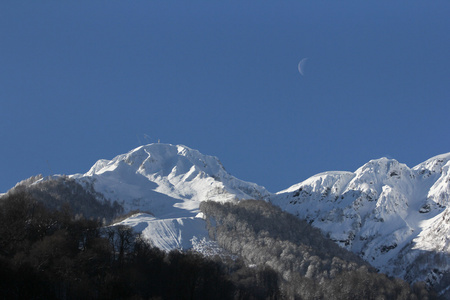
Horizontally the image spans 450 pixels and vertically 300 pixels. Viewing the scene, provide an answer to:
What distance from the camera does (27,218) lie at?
372 ft

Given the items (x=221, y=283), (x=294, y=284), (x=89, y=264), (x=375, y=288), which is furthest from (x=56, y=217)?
(x=375, y=288)

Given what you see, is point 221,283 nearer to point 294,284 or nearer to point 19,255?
point 294,284

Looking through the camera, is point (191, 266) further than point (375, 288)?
No

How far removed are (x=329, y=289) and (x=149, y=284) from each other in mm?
86605

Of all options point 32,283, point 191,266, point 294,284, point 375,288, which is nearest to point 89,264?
point 32,283

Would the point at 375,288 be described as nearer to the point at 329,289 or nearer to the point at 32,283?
the point at 329,289

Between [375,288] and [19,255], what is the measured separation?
144 metres

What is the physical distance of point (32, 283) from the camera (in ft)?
269

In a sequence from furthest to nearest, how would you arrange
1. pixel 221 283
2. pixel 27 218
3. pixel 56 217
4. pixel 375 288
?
pixel 375 288 → pixel 221 283 → pixel 56 217 → pixel 27 218

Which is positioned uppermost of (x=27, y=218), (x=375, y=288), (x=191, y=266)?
(x=27, y=218)

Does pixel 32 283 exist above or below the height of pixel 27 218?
below

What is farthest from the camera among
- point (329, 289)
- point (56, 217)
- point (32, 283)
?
point (329, 289)

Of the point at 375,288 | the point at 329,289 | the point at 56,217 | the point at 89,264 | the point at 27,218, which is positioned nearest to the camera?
the point at 89,264

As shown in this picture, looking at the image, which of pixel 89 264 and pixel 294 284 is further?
pixel 294 284
